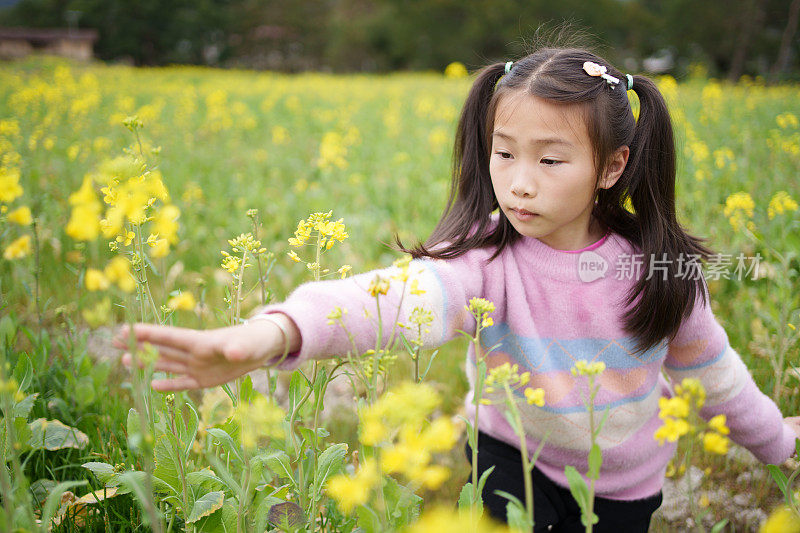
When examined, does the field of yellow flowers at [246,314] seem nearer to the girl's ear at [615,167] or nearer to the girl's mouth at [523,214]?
the girl's mouth at [523,214]

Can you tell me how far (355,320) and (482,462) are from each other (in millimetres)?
937

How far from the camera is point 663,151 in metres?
1.57

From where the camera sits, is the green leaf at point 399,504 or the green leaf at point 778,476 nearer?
the green leaf at point 399,504

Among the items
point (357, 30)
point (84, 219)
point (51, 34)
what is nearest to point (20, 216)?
point (84, 219)

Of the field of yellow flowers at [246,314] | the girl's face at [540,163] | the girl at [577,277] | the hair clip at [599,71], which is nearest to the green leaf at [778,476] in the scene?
the field of yellow flowers at [246,314]

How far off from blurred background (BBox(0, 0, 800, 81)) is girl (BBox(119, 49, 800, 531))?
2792 cm

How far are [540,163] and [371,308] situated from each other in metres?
0.54

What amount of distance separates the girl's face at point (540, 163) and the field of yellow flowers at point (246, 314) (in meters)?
0.31

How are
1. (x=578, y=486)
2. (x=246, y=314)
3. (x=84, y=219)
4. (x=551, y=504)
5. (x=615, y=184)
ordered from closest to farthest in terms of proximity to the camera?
(x=84, y=219)
(x=578, y=486)
(x=615, y=184)
(x=551, y=504)
(x=246, y=314)

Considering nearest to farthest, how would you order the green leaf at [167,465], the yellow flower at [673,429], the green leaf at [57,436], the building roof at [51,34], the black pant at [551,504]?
1. the yellow flower at [673,429]
2. the green leaf at [167,465]
3. the green leaf at [57,436]
4. the black pant at [551,504]
5. the building roof at [51,34]

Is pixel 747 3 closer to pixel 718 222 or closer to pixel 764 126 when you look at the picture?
pixel 764 126

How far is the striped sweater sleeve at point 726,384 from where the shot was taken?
1.61 meters

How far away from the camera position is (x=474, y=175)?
1.62m

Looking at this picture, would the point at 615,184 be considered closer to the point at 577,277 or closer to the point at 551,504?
the point at 577,277
